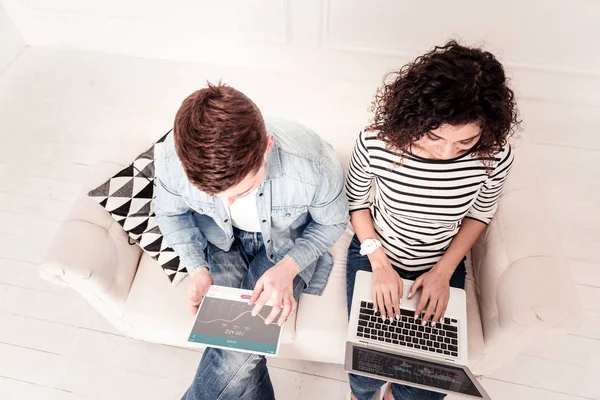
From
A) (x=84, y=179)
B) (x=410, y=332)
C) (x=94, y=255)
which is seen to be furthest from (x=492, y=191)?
(x=84, y=179)

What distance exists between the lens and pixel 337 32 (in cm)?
234

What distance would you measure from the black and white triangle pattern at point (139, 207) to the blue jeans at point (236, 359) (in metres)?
0.14

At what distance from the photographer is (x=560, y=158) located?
2246 mm

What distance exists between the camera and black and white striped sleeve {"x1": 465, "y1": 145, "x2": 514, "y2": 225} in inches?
44.4

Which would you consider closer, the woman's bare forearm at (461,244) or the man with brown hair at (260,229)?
the man with brown hair at (260,229)

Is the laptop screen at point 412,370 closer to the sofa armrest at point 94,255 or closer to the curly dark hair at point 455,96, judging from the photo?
the curly dark hair at point 455,96

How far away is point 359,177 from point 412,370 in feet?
1.80

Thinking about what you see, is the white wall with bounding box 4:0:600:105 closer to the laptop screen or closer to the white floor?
the white floor

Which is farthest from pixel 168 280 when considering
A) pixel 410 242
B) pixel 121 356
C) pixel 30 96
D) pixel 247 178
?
pixel 30 96

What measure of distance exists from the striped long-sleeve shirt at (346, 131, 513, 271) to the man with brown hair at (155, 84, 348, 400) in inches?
4.0

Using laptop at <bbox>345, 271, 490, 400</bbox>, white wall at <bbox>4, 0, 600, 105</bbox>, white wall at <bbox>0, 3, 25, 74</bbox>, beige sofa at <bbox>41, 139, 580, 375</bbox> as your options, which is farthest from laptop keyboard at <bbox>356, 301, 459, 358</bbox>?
white wall at <bbox>0, 3, 25, 74</bbox>

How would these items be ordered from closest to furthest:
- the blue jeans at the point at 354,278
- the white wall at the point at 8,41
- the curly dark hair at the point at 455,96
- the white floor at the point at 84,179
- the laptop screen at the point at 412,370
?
the curly dark hair at the point at 455,96 → the laptop screen at the point at 412,370 → the blue jeans at the point at 354,278 → the white floor at the point at 84,179 → the white wall at the point at 8,41

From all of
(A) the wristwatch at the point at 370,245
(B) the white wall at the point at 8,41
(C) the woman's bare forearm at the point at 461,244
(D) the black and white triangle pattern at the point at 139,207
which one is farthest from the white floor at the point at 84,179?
(C) the woman's bare forearm at the point at 461,244

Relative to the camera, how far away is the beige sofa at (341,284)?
45.6 inches
